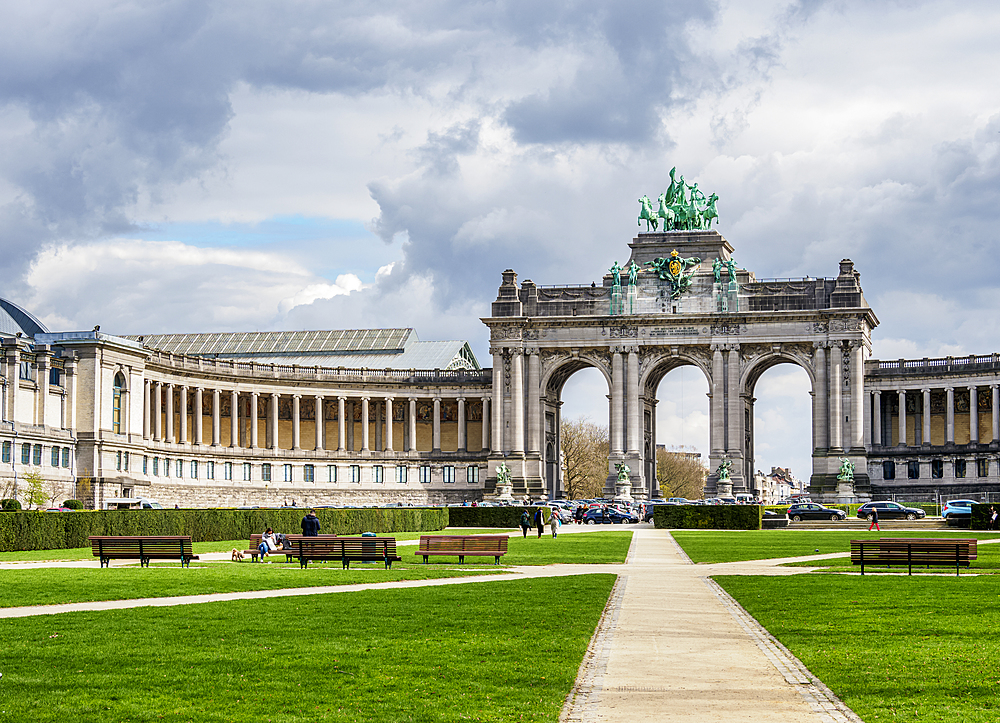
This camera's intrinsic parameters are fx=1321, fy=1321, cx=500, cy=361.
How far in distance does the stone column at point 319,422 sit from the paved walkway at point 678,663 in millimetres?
105686

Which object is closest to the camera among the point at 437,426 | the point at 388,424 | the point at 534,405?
the point at 534,405

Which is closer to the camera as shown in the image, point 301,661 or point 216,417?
point 301,661

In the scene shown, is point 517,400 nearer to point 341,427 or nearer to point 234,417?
point 341,427

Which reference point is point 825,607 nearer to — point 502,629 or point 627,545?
point 502,629

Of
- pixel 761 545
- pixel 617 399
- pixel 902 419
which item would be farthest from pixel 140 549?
pixel 902 419

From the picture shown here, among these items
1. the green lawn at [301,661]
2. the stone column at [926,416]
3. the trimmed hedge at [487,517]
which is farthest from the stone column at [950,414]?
the green lawn at [301,661]

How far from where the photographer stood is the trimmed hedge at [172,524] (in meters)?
55.8

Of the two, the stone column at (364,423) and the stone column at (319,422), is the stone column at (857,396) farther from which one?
the stone column at (319,422)

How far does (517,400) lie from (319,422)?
21463 millimetres

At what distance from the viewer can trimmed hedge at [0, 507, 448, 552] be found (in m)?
55.8

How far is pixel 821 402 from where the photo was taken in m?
137

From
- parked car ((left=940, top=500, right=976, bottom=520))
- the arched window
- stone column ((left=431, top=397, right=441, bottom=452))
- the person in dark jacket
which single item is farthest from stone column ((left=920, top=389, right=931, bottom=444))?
the person in dark jacket

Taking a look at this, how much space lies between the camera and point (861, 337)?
13462 centimetres

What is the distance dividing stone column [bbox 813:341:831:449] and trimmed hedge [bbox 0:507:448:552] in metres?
66.0
